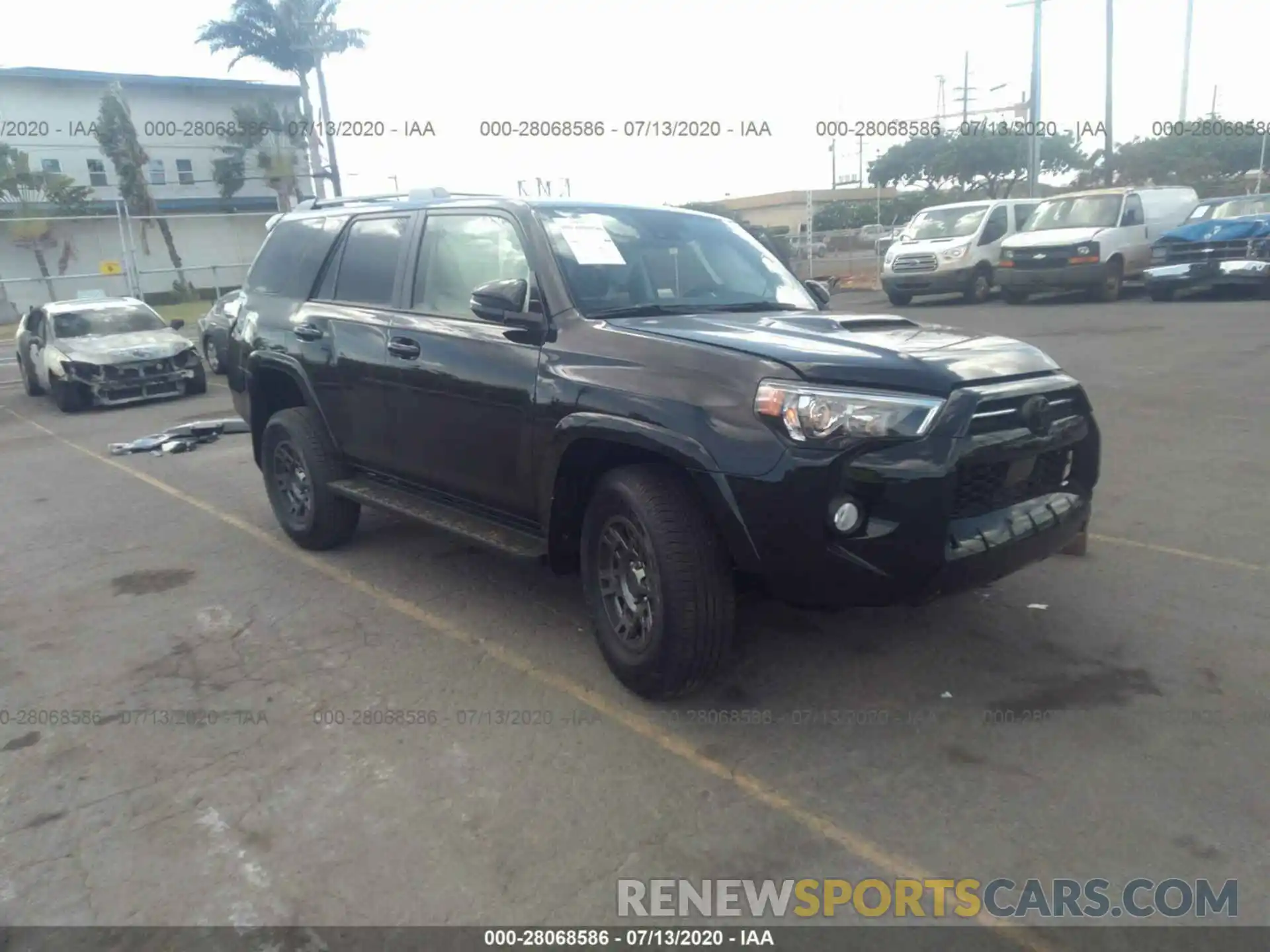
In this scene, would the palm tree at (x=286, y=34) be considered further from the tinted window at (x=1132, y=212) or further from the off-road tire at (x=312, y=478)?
the off-road tire at (x=312, y=478)

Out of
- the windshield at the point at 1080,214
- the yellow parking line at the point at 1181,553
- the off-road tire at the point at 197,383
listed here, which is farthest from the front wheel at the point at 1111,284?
the off-road tire at the point at 197,383

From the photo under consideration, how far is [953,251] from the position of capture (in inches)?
763

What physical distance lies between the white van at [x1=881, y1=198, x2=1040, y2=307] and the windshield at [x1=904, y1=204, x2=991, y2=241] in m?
0.01

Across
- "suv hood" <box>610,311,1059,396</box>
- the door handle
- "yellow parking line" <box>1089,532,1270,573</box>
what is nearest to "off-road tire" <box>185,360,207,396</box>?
the door handle

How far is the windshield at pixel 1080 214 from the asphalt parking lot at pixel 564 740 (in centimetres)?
1423

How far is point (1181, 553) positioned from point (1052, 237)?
1475 cm

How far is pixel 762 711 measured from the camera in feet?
12.2

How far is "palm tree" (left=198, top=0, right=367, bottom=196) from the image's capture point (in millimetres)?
42500

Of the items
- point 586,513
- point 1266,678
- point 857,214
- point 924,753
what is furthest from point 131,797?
point 857,214

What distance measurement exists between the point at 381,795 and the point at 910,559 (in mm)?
1918

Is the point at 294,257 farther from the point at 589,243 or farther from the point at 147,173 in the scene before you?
the point at 147,173

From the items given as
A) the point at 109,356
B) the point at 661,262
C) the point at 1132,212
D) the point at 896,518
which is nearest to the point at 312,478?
the point at 661,262

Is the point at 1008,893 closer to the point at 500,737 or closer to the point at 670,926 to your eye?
the point at 670,926

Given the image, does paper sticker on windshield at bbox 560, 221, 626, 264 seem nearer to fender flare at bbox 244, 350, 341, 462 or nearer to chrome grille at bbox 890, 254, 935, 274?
fender flare at bbox 244, 350, 341, 462
